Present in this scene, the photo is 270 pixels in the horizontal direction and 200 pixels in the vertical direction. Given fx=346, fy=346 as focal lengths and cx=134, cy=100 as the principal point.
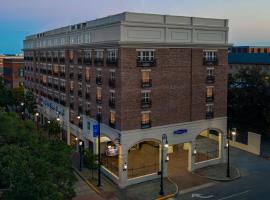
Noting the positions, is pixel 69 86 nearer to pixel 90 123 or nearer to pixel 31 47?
pixel 90 123

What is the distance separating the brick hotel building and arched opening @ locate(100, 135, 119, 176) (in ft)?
2.12

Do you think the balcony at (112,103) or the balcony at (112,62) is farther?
the balcony at (112,103)

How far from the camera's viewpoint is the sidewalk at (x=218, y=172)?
38181mm

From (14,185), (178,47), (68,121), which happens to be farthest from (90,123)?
(14,185)

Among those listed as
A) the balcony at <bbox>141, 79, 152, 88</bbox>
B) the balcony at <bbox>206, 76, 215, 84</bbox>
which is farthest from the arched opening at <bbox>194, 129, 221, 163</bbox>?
the balcony at <bbox>141, 79, 152, 88</bbox>

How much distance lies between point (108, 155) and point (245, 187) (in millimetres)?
17804

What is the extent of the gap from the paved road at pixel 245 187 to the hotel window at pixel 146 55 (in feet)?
47.6

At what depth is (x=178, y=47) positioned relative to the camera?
128 feet

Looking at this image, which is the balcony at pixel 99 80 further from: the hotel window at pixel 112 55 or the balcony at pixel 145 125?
the balcony at pixel 145 125

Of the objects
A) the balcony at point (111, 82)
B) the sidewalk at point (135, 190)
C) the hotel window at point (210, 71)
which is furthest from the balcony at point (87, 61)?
the hotel window at point (210, 71)

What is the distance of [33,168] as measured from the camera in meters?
22.7

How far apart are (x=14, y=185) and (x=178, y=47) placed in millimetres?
24292

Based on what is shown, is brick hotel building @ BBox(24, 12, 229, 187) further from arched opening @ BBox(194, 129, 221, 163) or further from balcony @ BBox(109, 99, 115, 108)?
arched opening @ BBox(194, 129, 221, 163)

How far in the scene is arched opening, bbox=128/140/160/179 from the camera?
3959 centimetres
